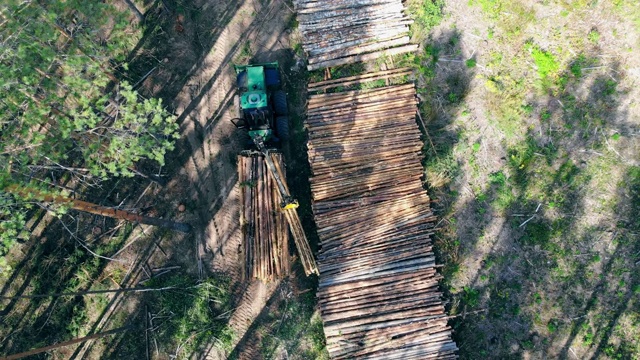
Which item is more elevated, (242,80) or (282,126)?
(242,80)

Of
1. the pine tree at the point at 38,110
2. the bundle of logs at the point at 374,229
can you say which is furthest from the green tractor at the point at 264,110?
the pine tree at the point at 38,110

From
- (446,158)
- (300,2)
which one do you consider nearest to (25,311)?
(300,2)

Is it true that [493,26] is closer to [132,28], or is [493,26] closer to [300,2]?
[300,2]

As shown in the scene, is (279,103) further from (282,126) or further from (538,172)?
(538,172)

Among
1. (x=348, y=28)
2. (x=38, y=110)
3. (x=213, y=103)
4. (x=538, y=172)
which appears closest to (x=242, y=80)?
(x=213, y=103)

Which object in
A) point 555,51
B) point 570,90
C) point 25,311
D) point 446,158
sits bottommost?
point 25,311

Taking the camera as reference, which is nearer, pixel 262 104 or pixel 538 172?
pixel 262 104

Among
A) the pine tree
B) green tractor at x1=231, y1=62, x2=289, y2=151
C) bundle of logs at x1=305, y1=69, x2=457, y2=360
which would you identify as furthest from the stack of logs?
the pine tree
